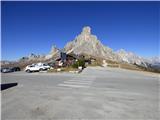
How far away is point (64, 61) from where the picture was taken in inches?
2175

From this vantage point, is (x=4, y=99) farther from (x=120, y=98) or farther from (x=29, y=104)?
(x=120, y=98)

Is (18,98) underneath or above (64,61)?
underneath

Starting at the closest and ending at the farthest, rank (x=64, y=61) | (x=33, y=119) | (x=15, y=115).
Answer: (x=33, y=119) → (x=15, y=115) → (x=64, y=61)

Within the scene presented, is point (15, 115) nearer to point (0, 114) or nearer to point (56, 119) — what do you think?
point (0, 114)

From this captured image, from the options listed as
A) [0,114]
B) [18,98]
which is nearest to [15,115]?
[0,114]

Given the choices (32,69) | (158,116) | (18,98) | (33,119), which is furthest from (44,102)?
(32,69)

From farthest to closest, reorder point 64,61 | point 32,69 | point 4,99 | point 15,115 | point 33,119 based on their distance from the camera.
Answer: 1. point 64,61
2. point 32,69
3. point 4,99
4. point 15,115
5. point 33,119

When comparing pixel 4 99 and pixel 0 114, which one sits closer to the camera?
pixel 0 114

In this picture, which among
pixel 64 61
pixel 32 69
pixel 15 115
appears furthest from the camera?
pixel 64 61

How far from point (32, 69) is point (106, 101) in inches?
1452

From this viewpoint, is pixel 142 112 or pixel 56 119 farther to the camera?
pixel 142 112

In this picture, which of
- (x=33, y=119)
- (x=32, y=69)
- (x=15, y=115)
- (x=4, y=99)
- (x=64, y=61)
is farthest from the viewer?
(x=64, y=61)

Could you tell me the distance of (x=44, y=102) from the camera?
12.3 metres

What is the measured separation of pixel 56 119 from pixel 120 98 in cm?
551
